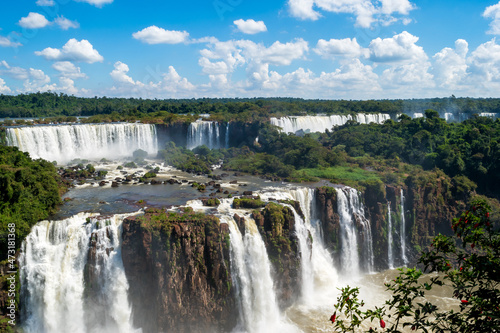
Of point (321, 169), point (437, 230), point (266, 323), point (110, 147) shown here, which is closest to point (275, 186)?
point (321, 169)

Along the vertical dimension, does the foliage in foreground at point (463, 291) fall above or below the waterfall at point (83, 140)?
below

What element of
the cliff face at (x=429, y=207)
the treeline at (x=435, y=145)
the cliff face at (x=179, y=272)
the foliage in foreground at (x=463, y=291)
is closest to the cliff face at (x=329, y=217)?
the cliff face at (x=429, y=207)

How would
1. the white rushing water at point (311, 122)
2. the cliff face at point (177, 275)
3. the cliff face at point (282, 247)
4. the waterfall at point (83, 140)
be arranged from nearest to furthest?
the cliff face at point (177, 275), the cliff face at point (282, 247), the waterfall at point (83, 140), the white rushing water at point (311, 122)

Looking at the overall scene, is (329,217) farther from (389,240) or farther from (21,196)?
(21,196)

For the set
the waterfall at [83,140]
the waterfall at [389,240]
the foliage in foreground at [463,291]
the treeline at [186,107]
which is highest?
the treeline at [186,107]

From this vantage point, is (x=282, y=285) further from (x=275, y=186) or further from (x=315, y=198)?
(x=275, y=186)

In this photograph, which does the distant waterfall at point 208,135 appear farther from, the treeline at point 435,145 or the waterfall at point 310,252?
the waterfall at point 310,252
